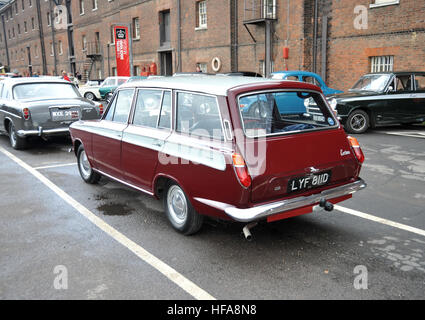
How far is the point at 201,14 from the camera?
24.3m

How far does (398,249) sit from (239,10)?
772 inches

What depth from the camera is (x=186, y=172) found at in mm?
4160

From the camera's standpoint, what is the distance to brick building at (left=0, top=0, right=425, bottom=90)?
51.7 ft

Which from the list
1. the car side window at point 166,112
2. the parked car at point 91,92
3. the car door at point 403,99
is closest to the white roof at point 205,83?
the car side window at point 166,112

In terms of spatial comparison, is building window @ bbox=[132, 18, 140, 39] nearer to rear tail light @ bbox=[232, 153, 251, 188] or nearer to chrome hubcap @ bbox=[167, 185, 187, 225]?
chrome hubcap @ bbox=[167, 185, 187, 225]

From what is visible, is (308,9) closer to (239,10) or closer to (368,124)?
(239,10)

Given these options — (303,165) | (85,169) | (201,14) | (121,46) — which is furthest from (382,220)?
(201,14)

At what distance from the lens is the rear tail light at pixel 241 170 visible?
3.67m

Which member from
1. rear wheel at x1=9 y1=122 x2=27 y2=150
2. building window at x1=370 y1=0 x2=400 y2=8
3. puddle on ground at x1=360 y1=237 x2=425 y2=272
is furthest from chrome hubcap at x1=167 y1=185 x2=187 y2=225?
building window at x1=370 y1=0 x2=400 y2=8

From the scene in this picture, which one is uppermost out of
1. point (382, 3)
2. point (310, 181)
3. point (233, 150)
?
point (382, 3)

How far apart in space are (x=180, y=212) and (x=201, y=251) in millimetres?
621

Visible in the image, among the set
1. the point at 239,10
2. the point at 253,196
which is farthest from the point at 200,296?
the point at 239,10

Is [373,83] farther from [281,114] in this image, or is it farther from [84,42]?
[84,42]

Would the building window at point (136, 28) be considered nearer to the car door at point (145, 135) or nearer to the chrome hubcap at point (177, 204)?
the car door at point (145, 135)
